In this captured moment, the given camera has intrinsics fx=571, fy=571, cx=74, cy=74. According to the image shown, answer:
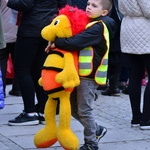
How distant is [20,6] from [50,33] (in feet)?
3.78

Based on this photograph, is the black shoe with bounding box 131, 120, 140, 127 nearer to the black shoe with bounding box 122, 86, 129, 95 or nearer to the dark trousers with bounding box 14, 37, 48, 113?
the dark trousers with bounding box 14, 37, 48, 113

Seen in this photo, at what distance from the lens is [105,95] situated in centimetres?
845

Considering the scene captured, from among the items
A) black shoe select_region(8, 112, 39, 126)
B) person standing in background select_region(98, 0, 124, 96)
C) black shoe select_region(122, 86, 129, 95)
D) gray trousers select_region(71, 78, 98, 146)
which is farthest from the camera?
black shoe select_region(122, 86, 129, 95)

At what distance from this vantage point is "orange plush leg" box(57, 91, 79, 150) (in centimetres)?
496

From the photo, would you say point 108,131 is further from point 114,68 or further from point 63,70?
Answer: point 114,68

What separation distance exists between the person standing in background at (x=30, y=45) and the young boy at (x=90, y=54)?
1153 millimetres

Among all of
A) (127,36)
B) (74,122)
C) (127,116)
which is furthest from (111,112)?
(127,36)

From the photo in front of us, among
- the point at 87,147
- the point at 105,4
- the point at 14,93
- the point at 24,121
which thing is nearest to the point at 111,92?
the point at 14,93

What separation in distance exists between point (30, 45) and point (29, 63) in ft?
0.75

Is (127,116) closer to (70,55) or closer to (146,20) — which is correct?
(146,20)

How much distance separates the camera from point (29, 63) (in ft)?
21.0

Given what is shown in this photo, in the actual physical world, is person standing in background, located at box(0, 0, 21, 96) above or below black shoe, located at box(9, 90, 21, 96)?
above

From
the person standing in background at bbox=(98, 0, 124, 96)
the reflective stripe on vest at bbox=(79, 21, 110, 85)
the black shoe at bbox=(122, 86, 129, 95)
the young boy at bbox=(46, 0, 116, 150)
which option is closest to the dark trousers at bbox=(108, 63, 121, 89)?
the person standing in background at bbox=(98, 0, 124, 96)

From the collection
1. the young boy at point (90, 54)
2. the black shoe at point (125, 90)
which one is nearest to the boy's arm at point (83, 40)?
the young boy at point (90, 54)
